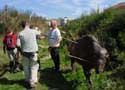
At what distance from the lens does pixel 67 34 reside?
22.5m

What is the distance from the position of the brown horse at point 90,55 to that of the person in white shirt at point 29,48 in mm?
1539

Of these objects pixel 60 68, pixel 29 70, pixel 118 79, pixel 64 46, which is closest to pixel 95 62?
pixel 118 79

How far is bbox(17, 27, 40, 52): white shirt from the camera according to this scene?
14.9 m

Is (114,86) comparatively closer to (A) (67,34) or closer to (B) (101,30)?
(B) (101,30)

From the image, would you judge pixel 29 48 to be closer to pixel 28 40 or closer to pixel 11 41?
pixel 28 40

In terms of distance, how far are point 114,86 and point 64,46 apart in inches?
346

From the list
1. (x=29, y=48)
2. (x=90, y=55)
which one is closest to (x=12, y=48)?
(x=29, y=48)

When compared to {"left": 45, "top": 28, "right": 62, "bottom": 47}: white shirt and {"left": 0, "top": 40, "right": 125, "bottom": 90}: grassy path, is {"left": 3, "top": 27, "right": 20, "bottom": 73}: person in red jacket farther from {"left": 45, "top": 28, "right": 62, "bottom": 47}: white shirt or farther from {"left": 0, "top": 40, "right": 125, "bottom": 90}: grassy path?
{"left": 45, "top": 28, "right": 62, "bottom": 47}: white shirt

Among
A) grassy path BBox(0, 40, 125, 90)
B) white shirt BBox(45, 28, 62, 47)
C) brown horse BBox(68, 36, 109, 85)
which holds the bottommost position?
grassy path BBox(0, 40, 125, 90)

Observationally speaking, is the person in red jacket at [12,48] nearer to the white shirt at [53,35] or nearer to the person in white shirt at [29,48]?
the white shirt at [53,35]

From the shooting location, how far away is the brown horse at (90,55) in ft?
47.2

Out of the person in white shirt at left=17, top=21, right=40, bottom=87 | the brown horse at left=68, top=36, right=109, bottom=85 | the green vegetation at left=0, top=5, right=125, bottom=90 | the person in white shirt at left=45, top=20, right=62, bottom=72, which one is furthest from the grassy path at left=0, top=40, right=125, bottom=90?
the person in white shirt at left=45, top=20, right=62, bottom=72

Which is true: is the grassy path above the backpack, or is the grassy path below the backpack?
below

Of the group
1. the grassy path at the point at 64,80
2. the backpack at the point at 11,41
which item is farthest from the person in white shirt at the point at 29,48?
the backpack at the point at 11,41
